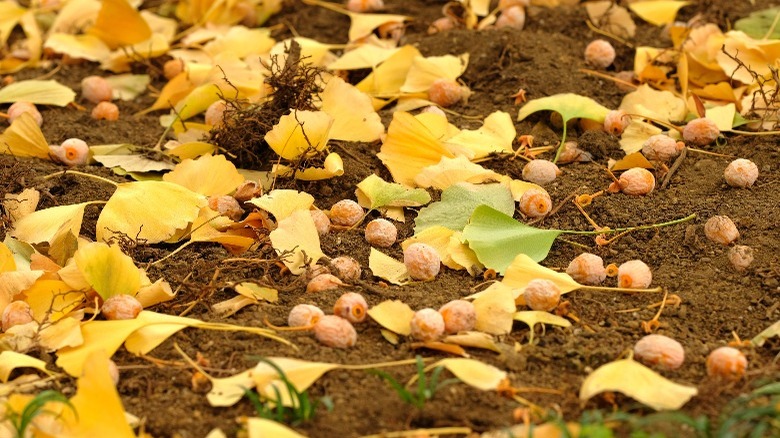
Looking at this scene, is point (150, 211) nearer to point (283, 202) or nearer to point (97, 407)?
point (283, 202)

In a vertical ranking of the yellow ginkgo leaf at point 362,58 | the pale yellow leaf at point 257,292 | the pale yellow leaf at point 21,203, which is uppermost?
the yellow ginkgo leaf at point 362,58

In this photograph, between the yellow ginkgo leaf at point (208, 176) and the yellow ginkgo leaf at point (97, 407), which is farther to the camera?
the yellow ginkgo leaf at point (208, 176)

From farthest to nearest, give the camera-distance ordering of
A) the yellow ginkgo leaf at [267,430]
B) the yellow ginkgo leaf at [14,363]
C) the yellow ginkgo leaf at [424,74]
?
the yellow ginkgo leaf at [424,74] < the yellow ginkgo leaf at [14,363] < the yellow ginkgo leaf at [267,430]

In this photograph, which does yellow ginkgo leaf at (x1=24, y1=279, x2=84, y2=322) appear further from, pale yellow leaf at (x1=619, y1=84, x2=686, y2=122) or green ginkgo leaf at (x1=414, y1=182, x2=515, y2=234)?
pale yellow leaf at (x1=619, y1=84, x2=686, y2=122)

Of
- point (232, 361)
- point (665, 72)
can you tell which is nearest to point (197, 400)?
point (232, 361)

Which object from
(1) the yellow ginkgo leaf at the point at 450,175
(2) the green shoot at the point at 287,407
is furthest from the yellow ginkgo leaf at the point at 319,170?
(2) the green shoot at the point at 287,407

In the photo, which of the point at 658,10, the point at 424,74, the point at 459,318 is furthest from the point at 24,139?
the point at 658,10

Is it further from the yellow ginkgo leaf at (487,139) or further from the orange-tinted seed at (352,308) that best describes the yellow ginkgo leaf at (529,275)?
the yellow ginkgo leaf at (487,139)
